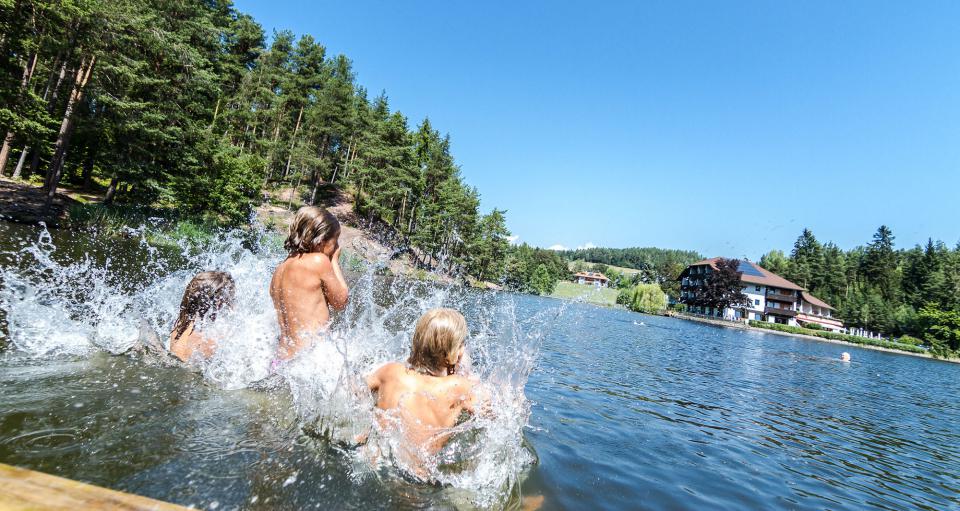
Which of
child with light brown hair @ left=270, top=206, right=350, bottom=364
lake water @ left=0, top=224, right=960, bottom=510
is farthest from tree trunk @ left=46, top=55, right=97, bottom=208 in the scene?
child with light brown hair @ left=270, top=206, right=350, bottom=364

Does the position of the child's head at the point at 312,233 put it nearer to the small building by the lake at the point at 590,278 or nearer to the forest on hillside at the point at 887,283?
the forest on hillside at the point at 887,283

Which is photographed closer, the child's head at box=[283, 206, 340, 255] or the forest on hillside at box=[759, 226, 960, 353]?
the child's head at box=[283, 206, 340, 255]

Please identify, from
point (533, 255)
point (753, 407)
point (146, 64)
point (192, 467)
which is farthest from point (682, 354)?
point (533, 255)

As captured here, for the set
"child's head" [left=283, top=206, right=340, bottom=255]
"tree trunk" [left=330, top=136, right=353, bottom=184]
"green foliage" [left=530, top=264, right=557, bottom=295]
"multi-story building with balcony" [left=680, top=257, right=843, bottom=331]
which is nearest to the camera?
"child's head" [left=283, top=206, right=340, bottom=255]

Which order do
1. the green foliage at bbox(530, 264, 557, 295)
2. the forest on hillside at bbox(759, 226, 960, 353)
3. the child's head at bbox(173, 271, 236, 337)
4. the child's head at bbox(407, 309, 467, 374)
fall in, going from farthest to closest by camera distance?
the green foliage at bbox(530, 264, 557, 295) < the forest on hillside at bbox(759, 226, 960, 353) < the child's head at bbox(173, 271, 236, 337) < the child's head at bbox(407, 309, 467, 374)

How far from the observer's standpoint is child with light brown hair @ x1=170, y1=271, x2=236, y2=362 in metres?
5.13

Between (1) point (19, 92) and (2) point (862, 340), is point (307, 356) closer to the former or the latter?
(1) point (19, 92)

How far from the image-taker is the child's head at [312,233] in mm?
4398

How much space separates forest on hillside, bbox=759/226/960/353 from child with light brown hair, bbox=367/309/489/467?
72370mm

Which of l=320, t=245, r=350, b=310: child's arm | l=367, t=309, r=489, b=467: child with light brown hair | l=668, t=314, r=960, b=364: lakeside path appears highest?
l=668, t=314, r=960, b=364: lakeside path

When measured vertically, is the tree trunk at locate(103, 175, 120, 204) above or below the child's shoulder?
above

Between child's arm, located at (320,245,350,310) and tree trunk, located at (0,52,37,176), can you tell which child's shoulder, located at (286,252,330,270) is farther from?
tree trunk, located at (0,52,37,176)

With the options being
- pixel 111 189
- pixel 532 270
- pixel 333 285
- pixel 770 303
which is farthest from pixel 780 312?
pixel 333 285

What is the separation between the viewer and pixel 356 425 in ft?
13.1
